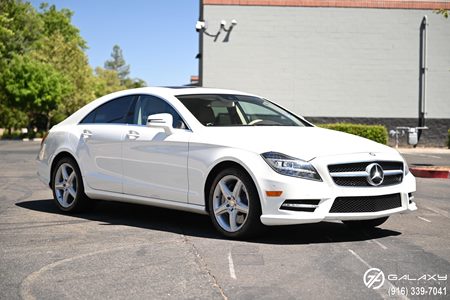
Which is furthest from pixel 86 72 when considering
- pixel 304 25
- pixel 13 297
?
pixel 13 297

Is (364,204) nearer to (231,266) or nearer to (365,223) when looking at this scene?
(365,223)

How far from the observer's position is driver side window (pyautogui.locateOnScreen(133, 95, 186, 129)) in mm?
7691

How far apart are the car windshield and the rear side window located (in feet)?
2.61

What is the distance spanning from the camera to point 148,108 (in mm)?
7973

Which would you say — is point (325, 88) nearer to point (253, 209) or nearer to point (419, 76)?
point (419, 76)

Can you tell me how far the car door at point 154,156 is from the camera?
720 cm

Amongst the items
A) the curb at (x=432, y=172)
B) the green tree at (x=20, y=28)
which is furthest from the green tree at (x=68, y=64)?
the curb at (x=432, y=172)

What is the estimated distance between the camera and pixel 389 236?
699 centimetres

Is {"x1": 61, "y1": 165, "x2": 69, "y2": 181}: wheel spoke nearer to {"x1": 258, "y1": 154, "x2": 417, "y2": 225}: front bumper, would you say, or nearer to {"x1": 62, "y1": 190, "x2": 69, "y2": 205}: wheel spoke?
{"x1": 62, "y1": 190, "x2": 69, "y2": 205}: wheel spoke

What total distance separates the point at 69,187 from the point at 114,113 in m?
1.12

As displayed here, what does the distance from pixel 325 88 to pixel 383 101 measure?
2.77 meters

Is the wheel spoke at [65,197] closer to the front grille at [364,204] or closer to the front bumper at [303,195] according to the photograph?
the front bumper at [303,195]

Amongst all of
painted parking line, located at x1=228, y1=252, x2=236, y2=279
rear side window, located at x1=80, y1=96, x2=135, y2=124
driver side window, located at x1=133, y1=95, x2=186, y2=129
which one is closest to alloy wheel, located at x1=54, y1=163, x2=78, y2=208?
rear side window, located at x1=80, y1=96, x2=135, y2=124

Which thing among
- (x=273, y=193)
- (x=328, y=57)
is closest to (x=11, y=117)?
(x=328, y=57)
